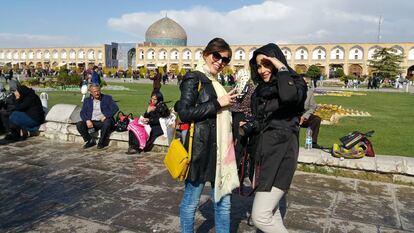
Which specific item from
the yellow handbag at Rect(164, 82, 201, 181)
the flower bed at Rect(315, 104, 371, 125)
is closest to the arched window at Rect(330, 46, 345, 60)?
the flower bed at Rect(315, 104, 371, 125)

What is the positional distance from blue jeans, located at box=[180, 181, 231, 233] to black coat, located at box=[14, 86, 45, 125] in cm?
483

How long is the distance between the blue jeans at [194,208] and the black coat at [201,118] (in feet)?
0.27

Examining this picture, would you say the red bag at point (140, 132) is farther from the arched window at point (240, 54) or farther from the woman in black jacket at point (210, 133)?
the arched window at point (240, 54)

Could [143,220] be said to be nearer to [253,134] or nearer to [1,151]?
[253,134]

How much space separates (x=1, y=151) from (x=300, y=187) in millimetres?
4276

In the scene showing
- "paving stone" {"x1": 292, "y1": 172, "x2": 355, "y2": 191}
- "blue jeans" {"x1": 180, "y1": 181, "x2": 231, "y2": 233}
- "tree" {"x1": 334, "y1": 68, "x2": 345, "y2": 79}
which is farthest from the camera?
"tree" {"x1": 334, "y1": 68, "x2": 345, "y2": 79}

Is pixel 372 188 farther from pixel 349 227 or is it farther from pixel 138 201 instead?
pixel 138 201

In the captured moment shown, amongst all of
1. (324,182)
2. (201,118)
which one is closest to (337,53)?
(324,182)

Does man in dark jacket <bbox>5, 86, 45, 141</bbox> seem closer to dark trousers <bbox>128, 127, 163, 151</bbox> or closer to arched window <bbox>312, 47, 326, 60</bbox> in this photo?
dark trousers <bbox>128, 127, 163, 151</bbox>

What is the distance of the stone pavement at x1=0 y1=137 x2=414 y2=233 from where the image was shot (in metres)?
3.00

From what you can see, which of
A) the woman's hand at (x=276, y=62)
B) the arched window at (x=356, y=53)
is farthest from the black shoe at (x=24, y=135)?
the arched window at (x=356, y=53)

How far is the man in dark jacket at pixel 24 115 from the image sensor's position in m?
6.11

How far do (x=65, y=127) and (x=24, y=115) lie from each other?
28.6 inches

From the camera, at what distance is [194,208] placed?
7.77 feet
